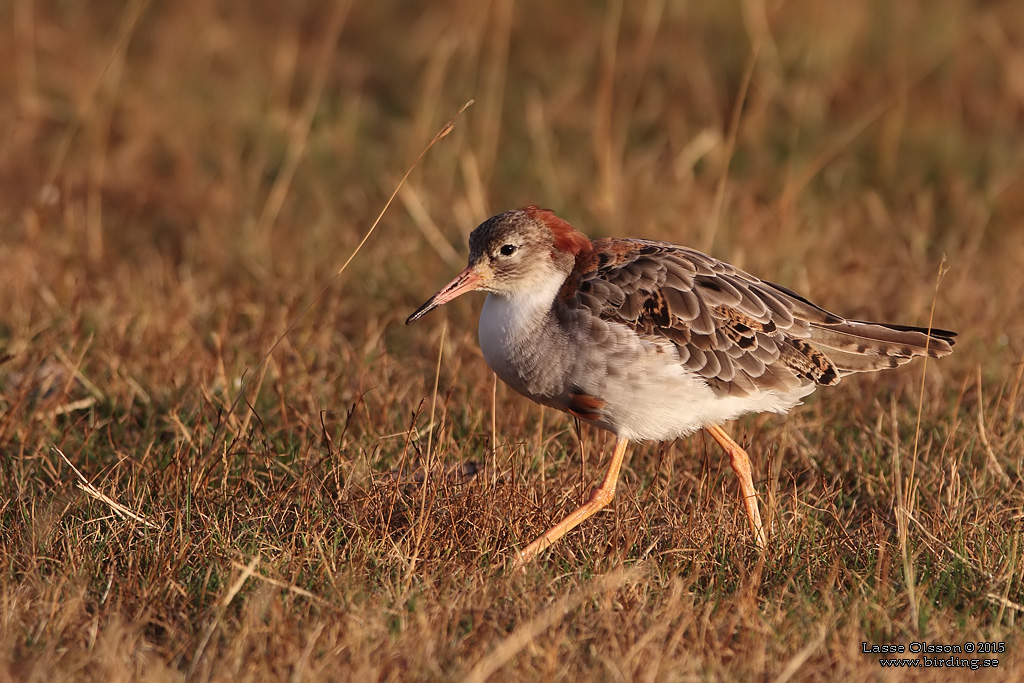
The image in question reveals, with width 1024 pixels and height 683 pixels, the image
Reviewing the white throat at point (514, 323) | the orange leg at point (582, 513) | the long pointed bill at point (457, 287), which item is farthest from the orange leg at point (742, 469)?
the long pointed bill at point (457, 287)

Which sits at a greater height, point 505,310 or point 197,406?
point 505,310

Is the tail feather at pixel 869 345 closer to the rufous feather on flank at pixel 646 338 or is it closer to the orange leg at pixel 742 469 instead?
the rufous feather on flank at pixel 646 338

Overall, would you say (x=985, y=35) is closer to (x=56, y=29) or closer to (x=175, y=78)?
(x=175, y=78)

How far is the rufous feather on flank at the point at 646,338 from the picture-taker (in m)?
4.88

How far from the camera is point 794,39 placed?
34.8ft

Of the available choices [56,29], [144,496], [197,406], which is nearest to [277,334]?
[197,406]

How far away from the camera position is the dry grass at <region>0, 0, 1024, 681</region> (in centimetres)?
417

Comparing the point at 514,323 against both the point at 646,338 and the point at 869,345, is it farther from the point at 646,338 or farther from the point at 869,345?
the point at 869,345

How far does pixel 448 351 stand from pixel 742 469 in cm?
178

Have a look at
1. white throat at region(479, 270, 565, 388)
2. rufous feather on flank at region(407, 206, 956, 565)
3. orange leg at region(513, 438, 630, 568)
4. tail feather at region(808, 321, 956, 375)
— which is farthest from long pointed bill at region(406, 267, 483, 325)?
tail feather at region(808, 321, 956, 375)

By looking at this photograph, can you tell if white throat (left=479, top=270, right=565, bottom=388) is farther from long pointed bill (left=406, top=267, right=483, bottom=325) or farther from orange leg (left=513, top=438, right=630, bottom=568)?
orange leg (left=513, top=438, right=630, bottom=568)

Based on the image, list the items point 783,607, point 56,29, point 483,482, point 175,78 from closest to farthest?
point 783,607, point 483,482, point 175,78, point 56,29

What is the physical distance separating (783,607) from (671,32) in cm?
769

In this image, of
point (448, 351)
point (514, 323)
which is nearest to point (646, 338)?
point (514, 323)
